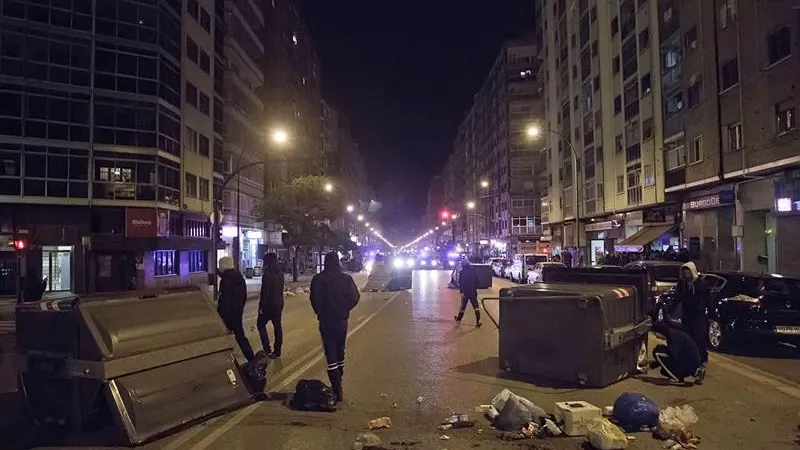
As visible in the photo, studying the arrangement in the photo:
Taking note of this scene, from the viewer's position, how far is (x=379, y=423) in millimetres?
6883

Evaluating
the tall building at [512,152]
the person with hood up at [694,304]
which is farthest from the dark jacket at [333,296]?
the tall building at [512,152]

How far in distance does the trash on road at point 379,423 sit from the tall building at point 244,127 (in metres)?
41.0

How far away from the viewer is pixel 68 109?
3381cm

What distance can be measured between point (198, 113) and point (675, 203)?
29560 millimetres

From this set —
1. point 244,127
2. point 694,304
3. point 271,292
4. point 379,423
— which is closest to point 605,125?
point 244,127

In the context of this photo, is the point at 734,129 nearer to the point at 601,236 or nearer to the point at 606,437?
the point at 601,236

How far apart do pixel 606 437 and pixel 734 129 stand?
24.0 meters

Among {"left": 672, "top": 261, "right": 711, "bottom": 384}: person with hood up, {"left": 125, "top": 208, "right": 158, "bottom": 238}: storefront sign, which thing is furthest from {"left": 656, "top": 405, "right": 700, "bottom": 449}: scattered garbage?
{"left": 125, "top": 208, "right": 158, "bottom": 238}: storefront sign

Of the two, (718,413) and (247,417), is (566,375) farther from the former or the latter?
(247,417)

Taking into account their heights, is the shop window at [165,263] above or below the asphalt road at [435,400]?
above

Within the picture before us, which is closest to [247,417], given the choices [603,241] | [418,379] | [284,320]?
[418,379]

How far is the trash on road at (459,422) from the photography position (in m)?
6.89

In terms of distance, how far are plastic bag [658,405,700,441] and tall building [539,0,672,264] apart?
1121 inches

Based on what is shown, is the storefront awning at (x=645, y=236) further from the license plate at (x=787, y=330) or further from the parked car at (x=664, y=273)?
the license plate at (x=787, y=330)
